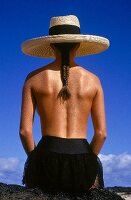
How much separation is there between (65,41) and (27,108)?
2.93 ft

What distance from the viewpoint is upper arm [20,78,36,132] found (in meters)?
5.25

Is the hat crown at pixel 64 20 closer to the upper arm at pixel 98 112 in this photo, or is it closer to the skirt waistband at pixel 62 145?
the upper arm at pixel 98 112

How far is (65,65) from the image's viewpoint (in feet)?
17.5

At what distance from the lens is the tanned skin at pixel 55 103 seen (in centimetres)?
518

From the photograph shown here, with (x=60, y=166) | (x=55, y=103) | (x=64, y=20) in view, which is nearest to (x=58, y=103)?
(x=55, y=103)

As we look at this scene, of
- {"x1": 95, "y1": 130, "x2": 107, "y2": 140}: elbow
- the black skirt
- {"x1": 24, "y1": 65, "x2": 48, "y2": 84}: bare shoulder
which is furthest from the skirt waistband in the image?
{"x1": 24, "y1": 65, "x2": 48, "y2": 84}: bare shoulder

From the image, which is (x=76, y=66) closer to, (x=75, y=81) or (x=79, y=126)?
(x=75, y=81)

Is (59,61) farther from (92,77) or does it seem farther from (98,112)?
(98,112)

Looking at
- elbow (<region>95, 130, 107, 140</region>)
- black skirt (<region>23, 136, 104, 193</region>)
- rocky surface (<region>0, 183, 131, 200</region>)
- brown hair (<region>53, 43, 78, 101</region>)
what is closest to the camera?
rocky surface (<region>0, 183, 131, 200</region>)

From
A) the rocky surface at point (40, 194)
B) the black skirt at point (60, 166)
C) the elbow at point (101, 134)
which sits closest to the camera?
the rocky surface at point (40, 194)

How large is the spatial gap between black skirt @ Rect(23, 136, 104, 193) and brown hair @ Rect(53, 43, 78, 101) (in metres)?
0.48

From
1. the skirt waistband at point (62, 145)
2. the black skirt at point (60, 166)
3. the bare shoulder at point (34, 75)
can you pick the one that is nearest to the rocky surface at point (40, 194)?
the black skirt at point (60, 166)

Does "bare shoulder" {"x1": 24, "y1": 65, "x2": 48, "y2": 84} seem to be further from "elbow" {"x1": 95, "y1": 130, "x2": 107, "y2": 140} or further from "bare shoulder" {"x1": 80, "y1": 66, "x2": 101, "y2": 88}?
"elbow" {"x1": 95, "y1": 130, "x2": 107, "y2": 140}

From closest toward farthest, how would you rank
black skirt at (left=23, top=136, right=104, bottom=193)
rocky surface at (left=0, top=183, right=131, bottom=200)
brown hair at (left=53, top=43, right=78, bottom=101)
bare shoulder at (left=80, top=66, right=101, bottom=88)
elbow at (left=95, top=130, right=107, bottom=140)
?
1. rocky surface at (left=0, top=183, right=131, bottom=200)
2. black skirt at (left=23, top=136, right=104, bottom=193)
3. brown hair at (left=53, top=43, right=78, bottom=101)
4. bare shoulder at (left=80, top=66, right=101, bottom=88)
5. elbow at (left=95, top=130, right=107, bottom=140)
